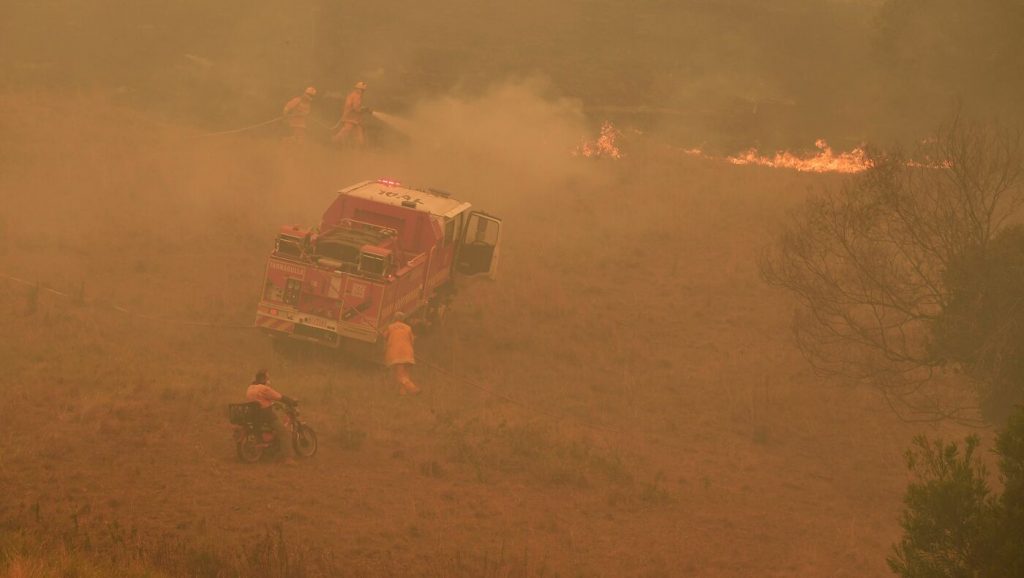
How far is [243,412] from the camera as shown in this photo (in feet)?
42.4

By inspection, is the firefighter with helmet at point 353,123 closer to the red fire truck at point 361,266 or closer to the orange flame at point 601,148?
the orange flame at point 601,148

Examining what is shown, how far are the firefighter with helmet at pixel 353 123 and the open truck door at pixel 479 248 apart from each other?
41.6 ft

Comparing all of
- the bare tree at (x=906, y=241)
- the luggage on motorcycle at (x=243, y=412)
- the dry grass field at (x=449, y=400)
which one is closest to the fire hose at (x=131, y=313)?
the dry grass field at (x=449, y=400)

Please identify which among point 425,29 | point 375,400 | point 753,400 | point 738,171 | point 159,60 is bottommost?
point 375,400

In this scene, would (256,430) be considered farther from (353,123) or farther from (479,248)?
(353,123)

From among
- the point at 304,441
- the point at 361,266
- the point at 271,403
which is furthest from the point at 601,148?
the point at 271,403

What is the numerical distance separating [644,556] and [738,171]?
74.2 feet

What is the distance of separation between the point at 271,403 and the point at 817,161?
31.0m

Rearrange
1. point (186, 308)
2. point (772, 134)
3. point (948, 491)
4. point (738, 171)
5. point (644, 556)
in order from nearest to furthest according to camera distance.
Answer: point (948, 491) < point (644, 556) < point (186, 308) < point (738, 171) < point (772, 134)

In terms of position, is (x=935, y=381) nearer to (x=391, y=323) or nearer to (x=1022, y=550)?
(x=391, y=323)

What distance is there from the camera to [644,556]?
1178 cm

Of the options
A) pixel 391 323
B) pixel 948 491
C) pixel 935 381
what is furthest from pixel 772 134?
pixel 948 491

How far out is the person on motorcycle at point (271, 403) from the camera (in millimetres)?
13000

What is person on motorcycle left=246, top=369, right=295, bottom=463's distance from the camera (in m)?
13.0
